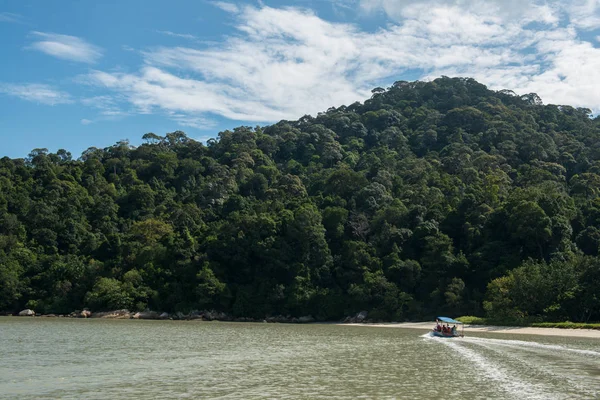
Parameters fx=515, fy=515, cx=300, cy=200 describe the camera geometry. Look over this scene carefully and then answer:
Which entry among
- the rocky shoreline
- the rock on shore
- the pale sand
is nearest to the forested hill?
the rocky shoreline

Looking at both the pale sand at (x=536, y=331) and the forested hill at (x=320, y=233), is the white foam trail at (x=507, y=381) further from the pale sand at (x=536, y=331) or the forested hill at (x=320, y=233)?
the forested hill at (x=320, y=233)

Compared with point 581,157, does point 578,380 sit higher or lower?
lower

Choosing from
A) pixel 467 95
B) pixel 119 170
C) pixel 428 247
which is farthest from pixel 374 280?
pixel 467 95

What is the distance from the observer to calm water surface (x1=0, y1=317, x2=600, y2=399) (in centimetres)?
1511

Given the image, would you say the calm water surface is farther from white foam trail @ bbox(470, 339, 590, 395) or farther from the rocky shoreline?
the rocky shoreline

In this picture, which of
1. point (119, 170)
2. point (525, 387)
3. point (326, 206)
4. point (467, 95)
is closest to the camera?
point (525, 387)

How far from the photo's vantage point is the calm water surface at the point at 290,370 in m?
15.1

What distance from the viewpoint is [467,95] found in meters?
140

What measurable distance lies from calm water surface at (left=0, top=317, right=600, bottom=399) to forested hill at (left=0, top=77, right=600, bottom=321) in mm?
25946

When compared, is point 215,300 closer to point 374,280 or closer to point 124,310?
point 124,310

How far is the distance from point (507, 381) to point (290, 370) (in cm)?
775

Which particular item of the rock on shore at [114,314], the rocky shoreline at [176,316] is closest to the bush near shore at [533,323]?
the rocky shoreline at [176,316]

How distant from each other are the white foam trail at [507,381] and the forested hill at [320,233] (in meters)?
26.5

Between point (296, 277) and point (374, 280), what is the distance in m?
9.65
